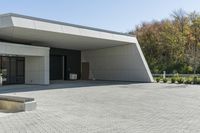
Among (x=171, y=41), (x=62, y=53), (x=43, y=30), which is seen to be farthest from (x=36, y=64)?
(x=171, y=41)

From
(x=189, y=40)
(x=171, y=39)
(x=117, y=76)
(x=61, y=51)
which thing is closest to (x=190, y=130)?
(x=117, y=76)

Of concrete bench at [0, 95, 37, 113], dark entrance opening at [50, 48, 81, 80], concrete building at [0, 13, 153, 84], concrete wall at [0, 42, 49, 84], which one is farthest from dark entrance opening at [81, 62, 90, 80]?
concrete bench at [0, 95, 37, 113]

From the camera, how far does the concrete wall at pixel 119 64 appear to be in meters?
29.5

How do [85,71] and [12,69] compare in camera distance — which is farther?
[85,71]

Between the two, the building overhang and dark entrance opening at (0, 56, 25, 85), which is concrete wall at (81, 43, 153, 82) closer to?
the building overhang

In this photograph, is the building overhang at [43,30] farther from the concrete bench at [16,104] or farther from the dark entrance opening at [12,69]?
the concrete bench at [16,104]

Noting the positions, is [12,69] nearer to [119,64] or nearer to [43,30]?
[43,30]

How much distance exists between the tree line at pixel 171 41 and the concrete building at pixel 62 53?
14306mm

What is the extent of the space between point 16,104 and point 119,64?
2090 centimetres

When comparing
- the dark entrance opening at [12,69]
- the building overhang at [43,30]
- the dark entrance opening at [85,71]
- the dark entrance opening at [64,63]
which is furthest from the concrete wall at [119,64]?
the dark entrance opening at [12,69]

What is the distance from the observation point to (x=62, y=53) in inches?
1341

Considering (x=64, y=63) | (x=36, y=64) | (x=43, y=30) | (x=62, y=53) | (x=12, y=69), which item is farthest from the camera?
(x=64, y=63)

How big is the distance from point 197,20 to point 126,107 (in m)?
39.0

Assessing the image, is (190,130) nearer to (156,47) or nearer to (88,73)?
(88,73)
